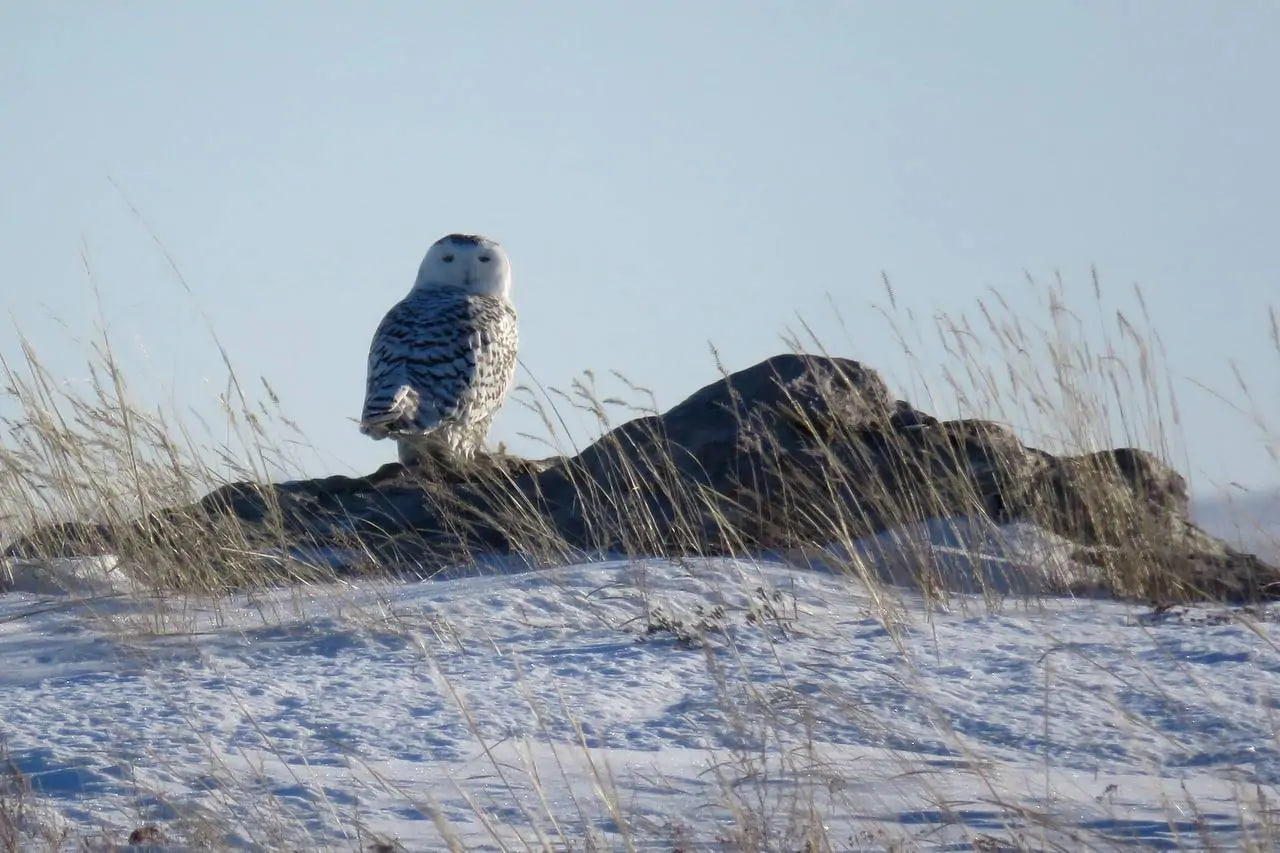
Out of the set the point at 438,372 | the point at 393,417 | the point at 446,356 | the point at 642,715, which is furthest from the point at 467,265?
the point at 642,715

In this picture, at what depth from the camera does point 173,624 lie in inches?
133

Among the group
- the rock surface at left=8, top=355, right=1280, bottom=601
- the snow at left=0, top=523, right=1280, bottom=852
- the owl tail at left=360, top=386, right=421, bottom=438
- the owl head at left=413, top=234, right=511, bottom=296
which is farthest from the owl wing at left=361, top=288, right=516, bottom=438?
the snow at left=0, top=523, right=1280, bottom=852

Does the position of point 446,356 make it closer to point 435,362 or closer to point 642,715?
point 435,362

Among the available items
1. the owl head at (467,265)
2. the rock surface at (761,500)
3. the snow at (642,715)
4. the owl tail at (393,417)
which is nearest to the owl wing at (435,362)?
Result: the owl tail at (393,417)

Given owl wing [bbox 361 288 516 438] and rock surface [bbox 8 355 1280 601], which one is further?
owl wing [bbox 361 288 516 438]

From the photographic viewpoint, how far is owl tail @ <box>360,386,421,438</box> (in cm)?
627

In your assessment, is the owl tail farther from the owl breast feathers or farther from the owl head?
the owl head

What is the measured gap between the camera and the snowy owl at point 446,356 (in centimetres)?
650

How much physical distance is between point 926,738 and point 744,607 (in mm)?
967

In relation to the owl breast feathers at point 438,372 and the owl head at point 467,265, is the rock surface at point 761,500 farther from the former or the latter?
the owl head at point 467,265

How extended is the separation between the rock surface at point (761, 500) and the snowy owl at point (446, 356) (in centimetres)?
Answer: 83

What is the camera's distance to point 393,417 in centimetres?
631

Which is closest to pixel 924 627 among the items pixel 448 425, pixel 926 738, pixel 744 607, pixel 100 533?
pixel 744 607

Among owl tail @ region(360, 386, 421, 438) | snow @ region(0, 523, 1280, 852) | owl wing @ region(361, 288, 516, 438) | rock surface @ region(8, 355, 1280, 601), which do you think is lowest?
snow @ region(0, 523, 1280, 852)
